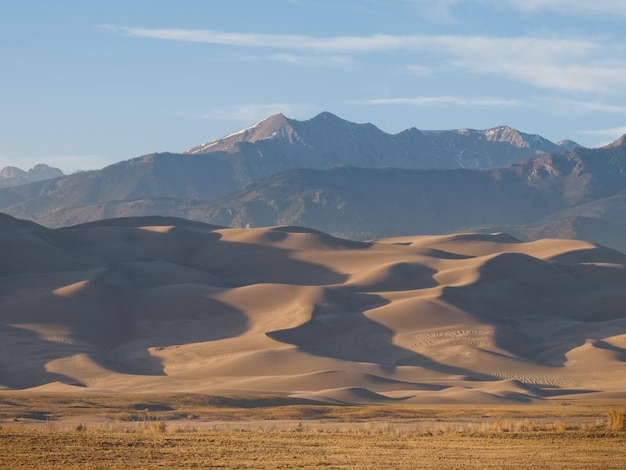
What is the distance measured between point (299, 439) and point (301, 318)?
186 ft

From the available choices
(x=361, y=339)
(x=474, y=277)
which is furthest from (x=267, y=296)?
(x=474, y=277)

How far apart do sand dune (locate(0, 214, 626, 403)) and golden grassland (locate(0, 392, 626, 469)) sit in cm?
1180

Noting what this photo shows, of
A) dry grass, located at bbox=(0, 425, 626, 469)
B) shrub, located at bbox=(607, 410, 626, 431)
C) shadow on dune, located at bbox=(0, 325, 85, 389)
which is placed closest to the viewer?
dry grass, located at bbox=(0, 425, 626, 469)

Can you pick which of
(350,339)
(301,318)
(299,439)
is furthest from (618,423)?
(301,318)

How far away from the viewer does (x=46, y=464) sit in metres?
23.3

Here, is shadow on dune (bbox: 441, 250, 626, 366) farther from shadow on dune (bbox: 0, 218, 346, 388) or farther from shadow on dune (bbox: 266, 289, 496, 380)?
shadow on dune (bbox: 0, 218, 346, 388)

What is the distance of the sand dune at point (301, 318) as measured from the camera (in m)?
68.9

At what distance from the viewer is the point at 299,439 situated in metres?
29.8

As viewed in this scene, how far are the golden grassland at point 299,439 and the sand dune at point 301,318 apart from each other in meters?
11.8

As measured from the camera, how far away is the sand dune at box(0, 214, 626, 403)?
68875 millimetres

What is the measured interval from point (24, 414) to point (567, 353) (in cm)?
4634

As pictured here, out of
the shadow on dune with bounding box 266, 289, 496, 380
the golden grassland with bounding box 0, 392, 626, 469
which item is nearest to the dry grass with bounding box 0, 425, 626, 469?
the golden grassland with bounding box 0, 392, 626, 469

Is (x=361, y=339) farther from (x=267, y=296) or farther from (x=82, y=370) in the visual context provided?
(x=82, y=370)

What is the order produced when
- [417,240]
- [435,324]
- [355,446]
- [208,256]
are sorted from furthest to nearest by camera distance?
[417,240]
[208,256]
[435,324]
[355,446]
